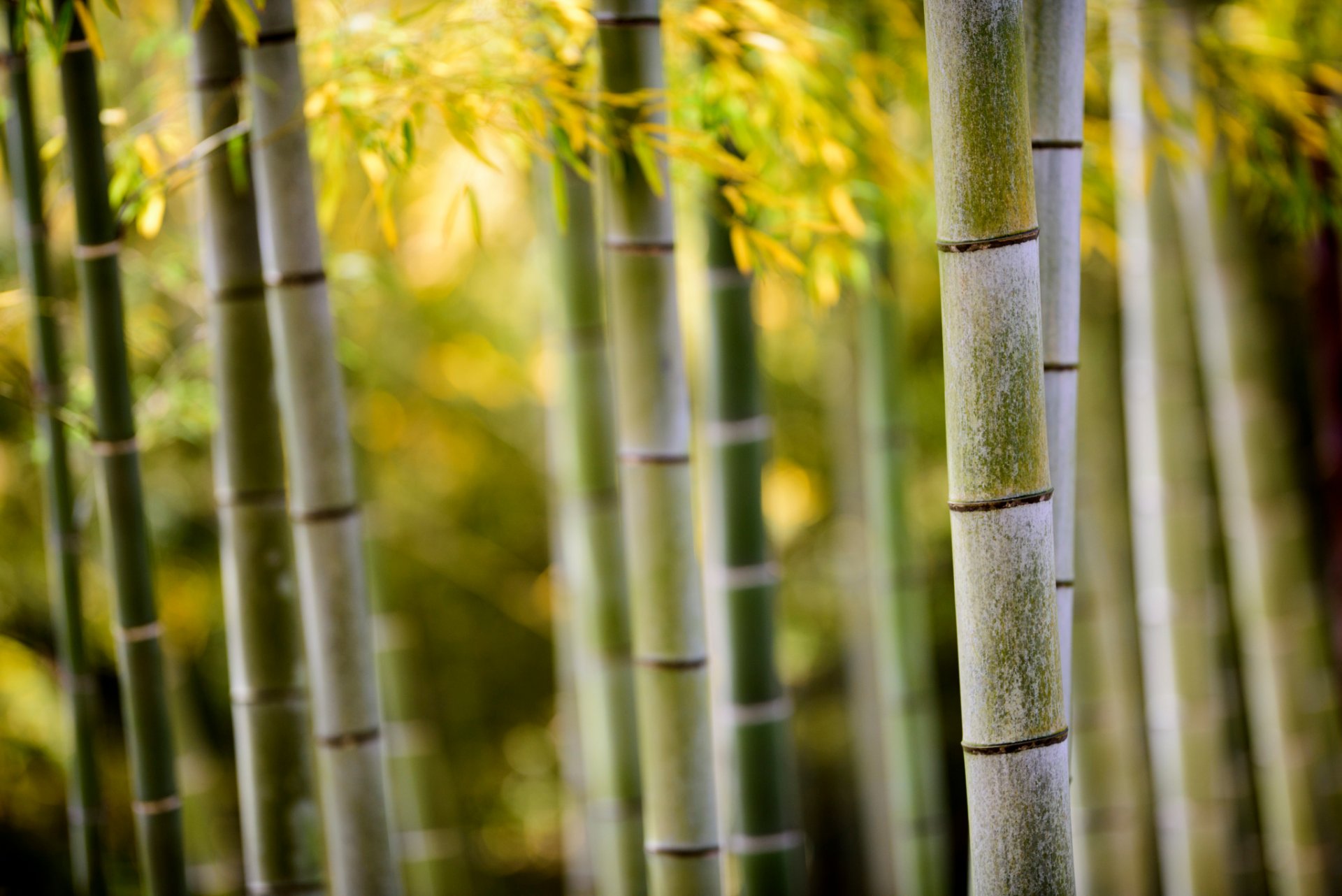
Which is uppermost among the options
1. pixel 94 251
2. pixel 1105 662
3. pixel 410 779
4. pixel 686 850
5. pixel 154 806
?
pixel 94 251

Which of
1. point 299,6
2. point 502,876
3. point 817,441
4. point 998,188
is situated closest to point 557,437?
point 299,6

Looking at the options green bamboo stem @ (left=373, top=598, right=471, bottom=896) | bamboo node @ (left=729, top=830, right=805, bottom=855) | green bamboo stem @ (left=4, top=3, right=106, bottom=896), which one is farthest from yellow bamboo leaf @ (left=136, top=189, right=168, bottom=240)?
green bamboo stem @ (left=373, top=598, right=471, bottom=896)

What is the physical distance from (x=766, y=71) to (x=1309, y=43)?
1.85 metres

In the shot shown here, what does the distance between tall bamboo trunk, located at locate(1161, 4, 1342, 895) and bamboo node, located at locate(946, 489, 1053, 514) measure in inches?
77.1

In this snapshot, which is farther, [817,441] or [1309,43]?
[817,441]

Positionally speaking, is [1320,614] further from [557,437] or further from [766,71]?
[766,71]

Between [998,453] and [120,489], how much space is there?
4.34ft

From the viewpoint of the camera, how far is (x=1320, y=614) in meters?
3.54

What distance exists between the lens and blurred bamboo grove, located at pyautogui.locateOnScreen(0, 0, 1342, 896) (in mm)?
1423

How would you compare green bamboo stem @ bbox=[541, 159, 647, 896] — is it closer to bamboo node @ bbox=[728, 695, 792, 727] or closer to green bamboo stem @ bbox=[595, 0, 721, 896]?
bamboo node @ bbox=[728, 695, 792, 727]

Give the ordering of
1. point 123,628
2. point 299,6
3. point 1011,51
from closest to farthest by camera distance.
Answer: point 1011,51 → point 123,628 → point 299,6

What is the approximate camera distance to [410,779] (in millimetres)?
3758

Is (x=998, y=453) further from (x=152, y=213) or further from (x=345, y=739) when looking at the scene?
(x=152, y=213)

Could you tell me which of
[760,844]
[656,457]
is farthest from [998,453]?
[760,844]
